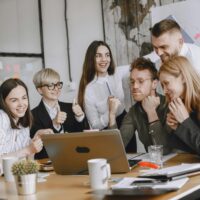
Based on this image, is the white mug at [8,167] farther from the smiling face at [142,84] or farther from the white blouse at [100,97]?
the white blouse at [100,97]

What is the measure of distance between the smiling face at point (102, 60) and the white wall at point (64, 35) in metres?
1.04

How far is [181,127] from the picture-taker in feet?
6.19

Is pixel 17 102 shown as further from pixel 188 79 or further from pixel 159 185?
pixel 159 185

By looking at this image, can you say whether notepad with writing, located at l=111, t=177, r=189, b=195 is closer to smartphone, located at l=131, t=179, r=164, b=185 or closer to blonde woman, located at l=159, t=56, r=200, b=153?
smartphone, located at l=131, t=179, r=164, b=185

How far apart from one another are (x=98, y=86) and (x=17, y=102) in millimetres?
716

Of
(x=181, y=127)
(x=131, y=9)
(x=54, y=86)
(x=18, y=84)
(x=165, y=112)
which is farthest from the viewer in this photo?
(x=131, y=9)

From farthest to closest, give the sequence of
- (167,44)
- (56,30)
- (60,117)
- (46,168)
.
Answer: (56,30) → (167,44) → (60,117) → (46,168)

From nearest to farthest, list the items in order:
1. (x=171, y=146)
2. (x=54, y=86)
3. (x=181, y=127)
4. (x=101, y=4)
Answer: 1. (x=181, y=127)
2. (x=171, y=146)
3. (x=54, y=86)
4. (x=101, y=4)

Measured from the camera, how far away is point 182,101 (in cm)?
201

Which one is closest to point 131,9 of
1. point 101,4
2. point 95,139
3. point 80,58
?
point 101,4

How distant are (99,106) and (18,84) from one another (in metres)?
0.67

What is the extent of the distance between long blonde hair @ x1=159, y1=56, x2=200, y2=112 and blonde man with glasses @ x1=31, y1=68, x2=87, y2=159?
3.10ft

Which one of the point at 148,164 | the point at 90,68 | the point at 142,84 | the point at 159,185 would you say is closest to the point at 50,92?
the point at 90,68

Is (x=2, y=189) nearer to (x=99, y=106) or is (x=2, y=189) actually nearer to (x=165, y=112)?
(x=165, y=112)
